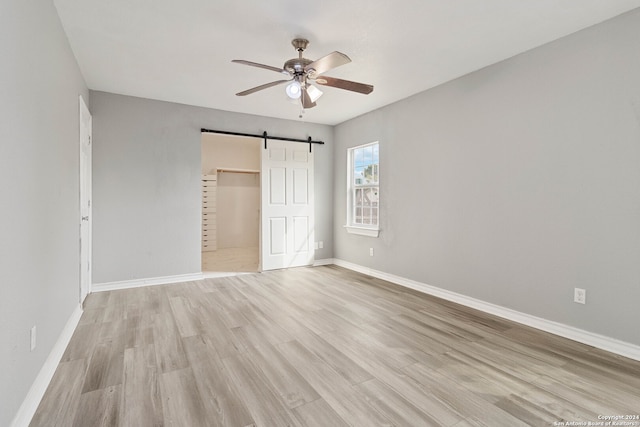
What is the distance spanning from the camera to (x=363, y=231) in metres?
5.02

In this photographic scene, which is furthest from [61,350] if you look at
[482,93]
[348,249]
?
[482,93]

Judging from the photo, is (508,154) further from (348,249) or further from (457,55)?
(348,249)

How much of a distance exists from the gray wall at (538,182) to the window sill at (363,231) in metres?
0.60

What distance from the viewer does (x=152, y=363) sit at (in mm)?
2219

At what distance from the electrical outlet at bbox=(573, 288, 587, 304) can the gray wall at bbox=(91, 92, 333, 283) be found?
452cm

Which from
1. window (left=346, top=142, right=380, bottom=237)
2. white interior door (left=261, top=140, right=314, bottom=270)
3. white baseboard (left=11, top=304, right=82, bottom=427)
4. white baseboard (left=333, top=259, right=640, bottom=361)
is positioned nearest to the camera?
white baseboard (left=11, top=304, right=82, bottom=427)

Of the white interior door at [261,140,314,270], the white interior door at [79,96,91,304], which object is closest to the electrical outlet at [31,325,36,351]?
the white interior door at [79,96,91,304]

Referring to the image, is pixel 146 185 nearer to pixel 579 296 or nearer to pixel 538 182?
pixel 538 182

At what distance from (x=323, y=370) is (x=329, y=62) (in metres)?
2.26

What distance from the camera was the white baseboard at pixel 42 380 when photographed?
5.09 feet

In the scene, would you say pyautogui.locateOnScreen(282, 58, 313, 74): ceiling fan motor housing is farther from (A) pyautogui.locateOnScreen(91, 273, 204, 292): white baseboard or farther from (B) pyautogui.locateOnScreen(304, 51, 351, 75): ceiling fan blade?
(A) pyautogui.locateOnScreen(91, 273, 204, 292): white baseboard

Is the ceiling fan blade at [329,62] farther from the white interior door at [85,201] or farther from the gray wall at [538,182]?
the white interior door at [85,201]

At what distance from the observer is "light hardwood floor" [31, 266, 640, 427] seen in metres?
1.69

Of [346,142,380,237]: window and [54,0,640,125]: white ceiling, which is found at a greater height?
[54,0,640,125]: white ceiling
